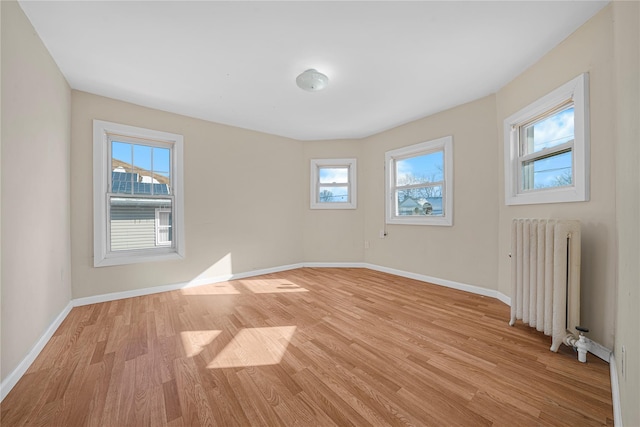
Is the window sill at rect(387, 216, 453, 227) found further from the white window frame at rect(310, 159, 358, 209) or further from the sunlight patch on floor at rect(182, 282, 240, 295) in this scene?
the sunlight patch on floor at rect(182, 282, 240, 295)

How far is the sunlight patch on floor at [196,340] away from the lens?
1.72 m

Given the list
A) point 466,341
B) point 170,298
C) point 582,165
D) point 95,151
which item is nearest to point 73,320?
point 170,298

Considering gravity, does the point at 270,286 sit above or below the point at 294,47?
Result: below

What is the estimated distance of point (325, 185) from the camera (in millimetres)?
4512

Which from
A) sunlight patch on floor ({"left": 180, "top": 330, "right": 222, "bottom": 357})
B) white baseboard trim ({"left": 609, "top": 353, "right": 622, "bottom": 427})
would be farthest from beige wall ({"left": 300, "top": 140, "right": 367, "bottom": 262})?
white baseboard trim ({"left": 609, "top": 353, "right": 622, "bottom": 427})

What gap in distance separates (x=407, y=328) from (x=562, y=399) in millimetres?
955

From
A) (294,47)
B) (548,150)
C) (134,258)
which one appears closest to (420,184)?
(548,150)

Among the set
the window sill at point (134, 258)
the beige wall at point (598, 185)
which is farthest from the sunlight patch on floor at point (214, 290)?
the beige wall at point (598, 185)

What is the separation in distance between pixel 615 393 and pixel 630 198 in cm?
107

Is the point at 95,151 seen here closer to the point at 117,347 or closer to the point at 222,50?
the point at 222,50

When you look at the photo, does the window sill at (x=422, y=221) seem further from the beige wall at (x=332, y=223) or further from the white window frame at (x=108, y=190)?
the white window frame at (x=108, y=190)

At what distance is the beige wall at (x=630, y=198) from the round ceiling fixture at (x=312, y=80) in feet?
6.40

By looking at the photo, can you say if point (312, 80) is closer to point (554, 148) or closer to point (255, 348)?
point (554, 148)

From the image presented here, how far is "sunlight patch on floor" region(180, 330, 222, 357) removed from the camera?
1.72 m
